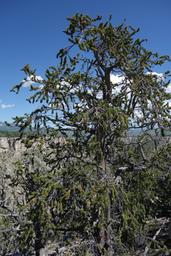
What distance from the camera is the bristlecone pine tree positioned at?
19.3 ft

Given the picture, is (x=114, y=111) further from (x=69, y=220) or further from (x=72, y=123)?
(x=69, y=220)

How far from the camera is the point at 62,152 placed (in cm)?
696

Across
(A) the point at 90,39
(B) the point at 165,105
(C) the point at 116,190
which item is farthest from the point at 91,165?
(A) the point at 90,39

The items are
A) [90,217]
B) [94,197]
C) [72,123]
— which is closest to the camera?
[94,197]

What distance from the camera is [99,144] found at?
20.1 feet

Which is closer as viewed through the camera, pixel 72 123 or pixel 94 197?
pixel 94 197

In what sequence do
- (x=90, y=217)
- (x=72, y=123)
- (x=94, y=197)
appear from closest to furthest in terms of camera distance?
1. (x=94, y=197)
2. (x=72, y=123)
3. (x=90, y=217)

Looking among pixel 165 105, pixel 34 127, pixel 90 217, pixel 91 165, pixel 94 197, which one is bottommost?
pixel 90 217

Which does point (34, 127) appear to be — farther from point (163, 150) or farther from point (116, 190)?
point (163, 150)

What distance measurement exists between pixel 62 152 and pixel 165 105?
239 centimetres

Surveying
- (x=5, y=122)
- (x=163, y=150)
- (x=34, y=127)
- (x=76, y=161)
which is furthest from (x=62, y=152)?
(x=163, y=150)

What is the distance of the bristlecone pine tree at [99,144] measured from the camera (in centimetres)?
589

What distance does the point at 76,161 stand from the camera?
22.4 feet

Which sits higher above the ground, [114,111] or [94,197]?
[114,111]
